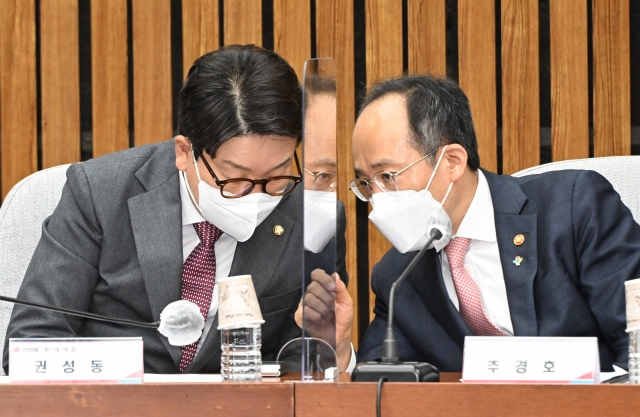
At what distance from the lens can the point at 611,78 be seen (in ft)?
9.06

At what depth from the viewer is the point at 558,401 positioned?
1.02 meters

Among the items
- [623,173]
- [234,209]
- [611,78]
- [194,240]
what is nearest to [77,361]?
[234,209]

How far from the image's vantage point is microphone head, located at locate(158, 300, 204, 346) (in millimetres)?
1410

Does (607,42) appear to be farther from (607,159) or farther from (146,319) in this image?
(146,319)

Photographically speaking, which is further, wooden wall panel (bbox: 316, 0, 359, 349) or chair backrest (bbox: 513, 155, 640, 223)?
wooden wall panel (bbox: 316, 0, 359, 349)

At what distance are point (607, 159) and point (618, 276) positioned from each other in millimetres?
422

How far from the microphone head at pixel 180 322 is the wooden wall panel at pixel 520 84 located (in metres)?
1.59

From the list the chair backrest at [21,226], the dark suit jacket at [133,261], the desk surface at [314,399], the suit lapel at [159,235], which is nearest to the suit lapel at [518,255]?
the dark suit jacket at [133,261]

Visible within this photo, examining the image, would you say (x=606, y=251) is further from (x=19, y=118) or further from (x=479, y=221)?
(x=19, y=118)

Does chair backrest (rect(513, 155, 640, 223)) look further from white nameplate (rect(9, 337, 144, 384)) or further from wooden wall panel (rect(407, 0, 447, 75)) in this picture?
white nameplate (rect(9, 337, 144, 384))

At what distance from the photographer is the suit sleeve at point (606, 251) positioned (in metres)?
1.76

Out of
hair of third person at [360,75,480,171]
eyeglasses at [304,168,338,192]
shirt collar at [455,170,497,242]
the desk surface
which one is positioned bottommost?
the desk surface

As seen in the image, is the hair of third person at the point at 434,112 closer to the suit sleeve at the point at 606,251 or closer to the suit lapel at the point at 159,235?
the suit sleeve at the point at 606,251

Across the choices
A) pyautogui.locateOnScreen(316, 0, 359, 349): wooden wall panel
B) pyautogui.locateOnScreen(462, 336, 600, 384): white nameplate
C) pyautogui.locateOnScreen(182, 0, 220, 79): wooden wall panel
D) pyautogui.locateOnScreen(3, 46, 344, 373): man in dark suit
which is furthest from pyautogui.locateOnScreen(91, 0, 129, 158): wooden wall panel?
pyautogui.locateOnScreen(462, 336, 600, 384): white nameplate
